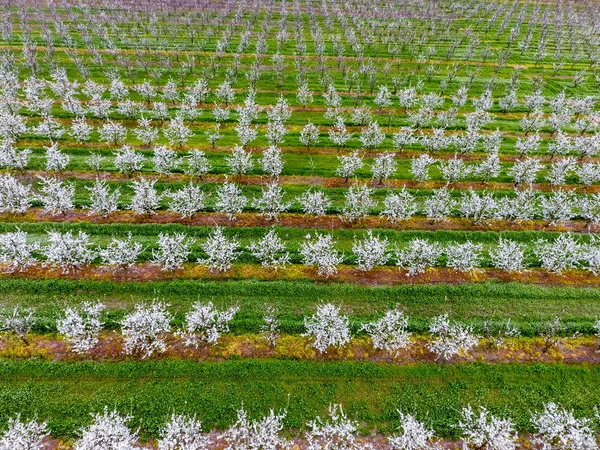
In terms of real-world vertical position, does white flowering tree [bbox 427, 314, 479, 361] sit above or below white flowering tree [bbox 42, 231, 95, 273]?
below

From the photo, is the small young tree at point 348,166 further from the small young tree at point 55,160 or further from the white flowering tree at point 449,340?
the small young tree at point 55,160

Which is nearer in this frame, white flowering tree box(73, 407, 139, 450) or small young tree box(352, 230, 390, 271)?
white flowering tree box(73, 407, 139, 450)

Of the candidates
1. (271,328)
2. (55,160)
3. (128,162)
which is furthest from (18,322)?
(55,160)

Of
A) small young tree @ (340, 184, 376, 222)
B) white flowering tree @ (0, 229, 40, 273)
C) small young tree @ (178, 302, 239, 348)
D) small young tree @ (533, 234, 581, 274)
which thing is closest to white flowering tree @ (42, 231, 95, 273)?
white flowering tree @ (0, 229, 40, 273)

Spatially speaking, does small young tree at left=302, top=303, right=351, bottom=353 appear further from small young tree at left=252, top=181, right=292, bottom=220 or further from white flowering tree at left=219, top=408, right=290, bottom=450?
small young tree at left=252, top=181, right=292, bottom=220

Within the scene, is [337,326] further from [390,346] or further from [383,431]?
[383,431]

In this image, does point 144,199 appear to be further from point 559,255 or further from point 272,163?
point 559,255

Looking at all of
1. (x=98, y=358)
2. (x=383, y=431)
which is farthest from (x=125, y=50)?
(x=383, y=431)
